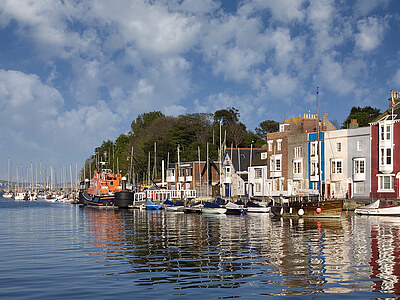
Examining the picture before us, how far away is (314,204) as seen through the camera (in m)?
59.3

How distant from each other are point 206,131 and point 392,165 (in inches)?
2949

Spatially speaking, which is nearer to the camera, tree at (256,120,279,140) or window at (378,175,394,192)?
window at (378,175,394,192)

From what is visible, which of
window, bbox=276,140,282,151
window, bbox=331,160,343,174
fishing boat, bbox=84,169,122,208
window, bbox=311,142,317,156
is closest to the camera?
window, bbox=331,160,343,174

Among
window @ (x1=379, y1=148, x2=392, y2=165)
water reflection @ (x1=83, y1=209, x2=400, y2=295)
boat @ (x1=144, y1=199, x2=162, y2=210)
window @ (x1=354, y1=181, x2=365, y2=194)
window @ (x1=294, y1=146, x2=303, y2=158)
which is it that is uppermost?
window @ (x1=294, y1=146, x2=303, y2=158)

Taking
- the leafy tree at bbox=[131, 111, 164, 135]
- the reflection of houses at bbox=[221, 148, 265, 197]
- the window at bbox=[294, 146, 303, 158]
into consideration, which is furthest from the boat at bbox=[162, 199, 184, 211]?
the leafy tree at bbox=[131, 111, 164, 135]

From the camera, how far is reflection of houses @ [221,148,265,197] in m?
110

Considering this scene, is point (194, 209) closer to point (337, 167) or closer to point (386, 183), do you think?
point (337, 167)

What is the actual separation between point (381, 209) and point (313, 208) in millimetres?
12143

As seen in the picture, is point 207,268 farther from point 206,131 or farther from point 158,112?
point 158,112

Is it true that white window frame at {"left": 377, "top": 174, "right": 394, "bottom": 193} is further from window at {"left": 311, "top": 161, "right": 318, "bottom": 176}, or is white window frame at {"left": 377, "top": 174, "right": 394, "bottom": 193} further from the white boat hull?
the white boat hull

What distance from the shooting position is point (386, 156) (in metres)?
76.3

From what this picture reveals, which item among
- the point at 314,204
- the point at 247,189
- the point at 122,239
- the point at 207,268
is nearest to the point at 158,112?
the point at 247,189

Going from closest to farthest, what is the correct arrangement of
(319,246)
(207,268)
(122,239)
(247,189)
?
(207,268) → (319,246) → (122,239) → (247,189)

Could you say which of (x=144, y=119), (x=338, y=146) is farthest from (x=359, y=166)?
(x=144, y=119)
